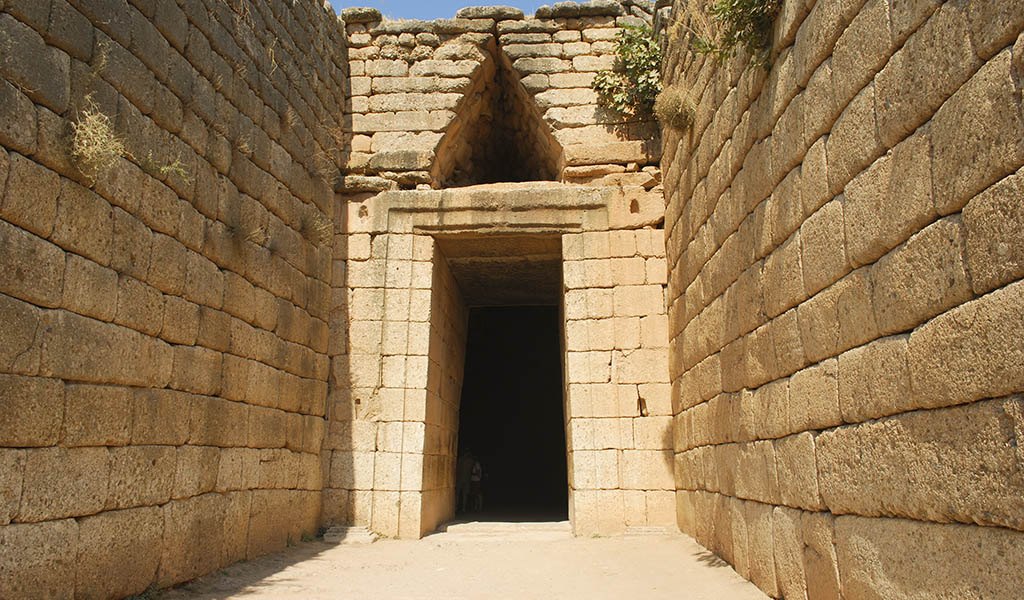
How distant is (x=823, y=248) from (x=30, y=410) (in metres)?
4.29

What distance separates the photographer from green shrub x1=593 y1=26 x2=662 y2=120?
28.3 feet

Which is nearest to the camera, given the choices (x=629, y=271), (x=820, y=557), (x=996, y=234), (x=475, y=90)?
(x=996, y=234)

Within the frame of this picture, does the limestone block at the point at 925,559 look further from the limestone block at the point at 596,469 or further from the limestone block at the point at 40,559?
the limestone block at the point at 596,469

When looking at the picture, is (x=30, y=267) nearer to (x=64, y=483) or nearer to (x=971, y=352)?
(x=64, y=483)

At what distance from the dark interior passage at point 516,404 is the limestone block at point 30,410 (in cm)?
1274

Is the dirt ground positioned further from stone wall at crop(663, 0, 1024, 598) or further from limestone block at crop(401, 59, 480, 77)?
limestone block at crop(401, 59, 480, 77)

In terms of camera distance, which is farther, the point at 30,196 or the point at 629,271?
the point at 629,271

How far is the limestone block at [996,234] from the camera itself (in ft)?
7.57

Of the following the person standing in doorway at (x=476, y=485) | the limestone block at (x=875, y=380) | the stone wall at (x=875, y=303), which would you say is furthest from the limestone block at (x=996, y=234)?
the person standing in doorway at (x=476, y=485)

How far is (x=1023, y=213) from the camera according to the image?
89.7 inches

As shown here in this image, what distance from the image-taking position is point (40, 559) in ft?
12.1

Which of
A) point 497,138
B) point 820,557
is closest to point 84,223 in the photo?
point 820,557

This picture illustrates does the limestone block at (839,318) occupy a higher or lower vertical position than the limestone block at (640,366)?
lower

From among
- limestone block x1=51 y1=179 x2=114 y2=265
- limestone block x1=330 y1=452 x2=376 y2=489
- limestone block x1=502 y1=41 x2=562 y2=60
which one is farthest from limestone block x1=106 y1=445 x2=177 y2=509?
limestone block x1=502 y1=41 x2=562 y2=60
